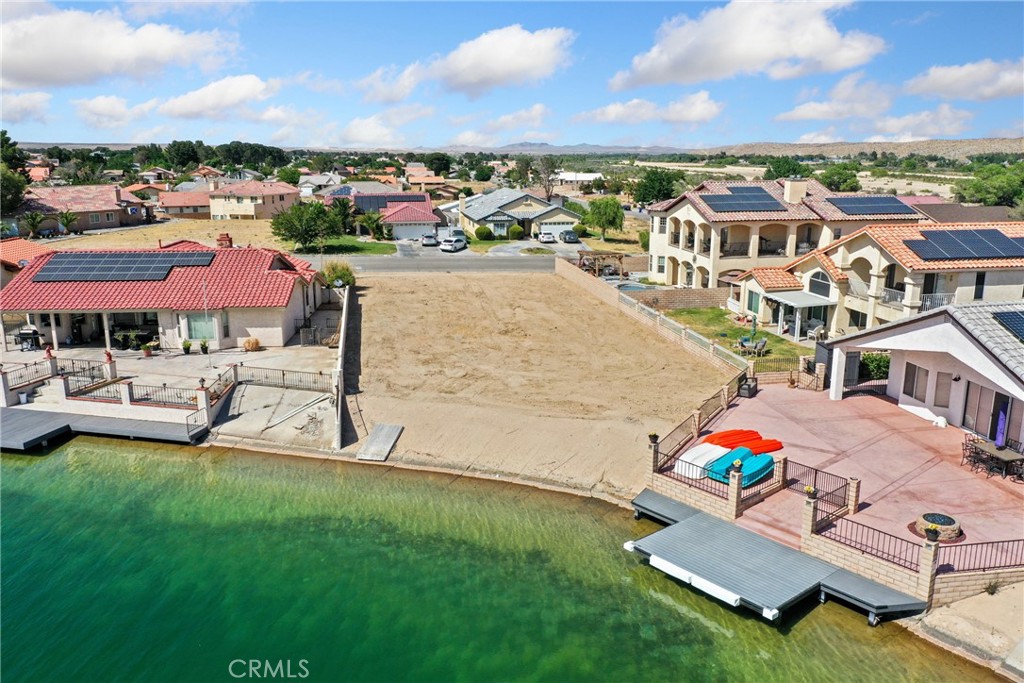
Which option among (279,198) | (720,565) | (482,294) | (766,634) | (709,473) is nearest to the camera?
(766,634)

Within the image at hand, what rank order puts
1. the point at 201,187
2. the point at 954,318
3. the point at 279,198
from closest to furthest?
the point at 954,318
the point at 279,198
the point at 201,187

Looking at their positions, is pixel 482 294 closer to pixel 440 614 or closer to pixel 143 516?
pixel 143 516

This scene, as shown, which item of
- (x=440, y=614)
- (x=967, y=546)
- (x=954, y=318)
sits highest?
(x=954, y=318)

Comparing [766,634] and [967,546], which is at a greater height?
[967,546]

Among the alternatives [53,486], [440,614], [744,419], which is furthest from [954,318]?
[53,486]

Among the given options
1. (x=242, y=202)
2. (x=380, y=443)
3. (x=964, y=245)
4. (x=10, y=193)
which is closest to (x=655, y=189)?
(x=242, y=202)

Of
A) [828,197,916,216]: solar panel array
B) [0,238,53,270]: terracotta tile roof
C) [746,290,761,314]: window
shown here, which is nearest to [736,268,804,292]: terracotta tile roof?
[746,290,761,314]: window

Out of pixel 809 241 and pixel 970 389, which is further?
pixel 809 241
